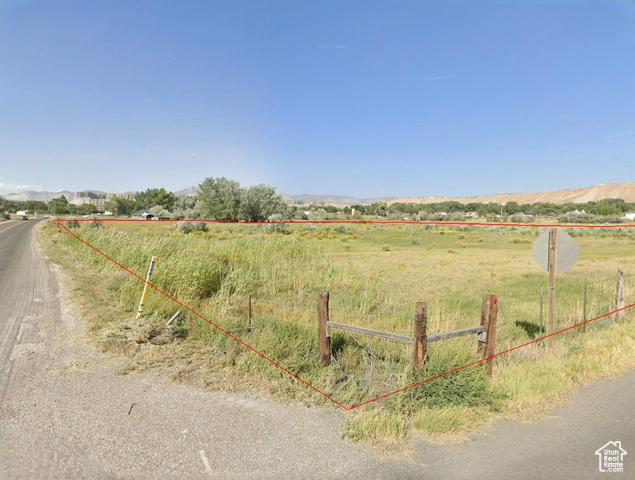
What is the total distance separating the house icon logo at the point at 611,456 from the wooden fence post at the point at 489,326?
1.64 m

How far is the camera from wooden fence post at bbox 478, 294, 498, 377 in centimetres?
560

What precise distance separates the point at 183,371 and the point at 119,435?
1.67 m

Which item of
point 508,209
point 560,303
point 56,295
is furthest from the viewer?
point 508,209

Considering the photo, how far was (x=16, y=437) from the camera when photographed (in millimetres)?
4125

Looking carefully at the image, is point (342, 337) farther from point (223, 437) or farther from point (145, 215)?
point (145, 215)

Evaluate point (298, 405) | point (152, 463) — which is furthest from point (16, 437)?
point (298, 405)

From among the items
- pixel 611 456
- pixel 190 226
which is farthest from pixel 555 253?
pixel 190 226

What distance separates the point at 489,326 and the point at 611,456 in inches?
78.6

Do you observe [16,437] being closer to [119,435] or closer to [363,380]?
[119,435]

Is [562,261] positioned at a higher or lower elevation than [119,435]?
higher

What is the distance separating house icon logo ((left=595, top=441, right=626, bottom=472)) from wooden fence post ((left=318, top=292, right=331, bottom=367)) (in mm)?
3532

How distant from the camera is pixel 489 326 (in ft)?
18.7

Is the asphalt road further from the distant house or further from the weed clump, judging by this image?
the distant house

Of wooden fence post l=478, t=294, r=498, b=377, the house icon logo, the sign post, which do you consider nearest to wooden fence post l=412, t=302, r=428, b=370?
wooden fence post l=478, t=294, r=498, b=377
